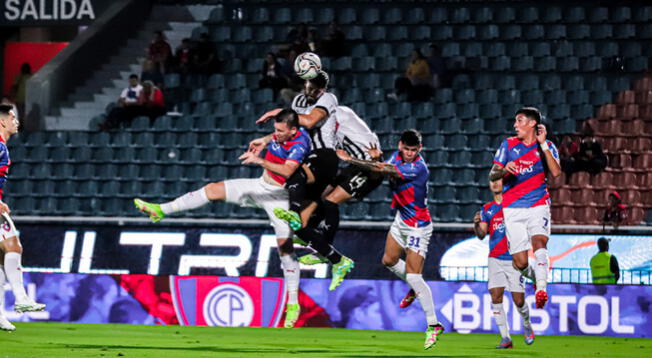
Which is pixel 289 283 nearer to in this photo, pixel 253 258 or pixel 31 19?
pixel 253 258

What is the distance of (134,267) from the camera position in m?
19.7

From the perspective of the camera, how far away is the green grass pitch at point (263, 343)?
1221 cm

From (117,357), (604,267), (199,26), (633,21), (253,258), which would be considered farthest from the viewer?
(199,26)

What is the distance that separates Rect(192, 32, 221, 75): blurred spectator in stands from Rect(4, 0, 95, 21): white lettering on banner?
Result: 3.22 metres

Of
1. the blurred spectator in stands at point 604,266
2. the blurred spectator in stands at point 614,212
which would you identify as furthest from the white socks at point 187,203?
the blurred spectator in stands at point 614,212

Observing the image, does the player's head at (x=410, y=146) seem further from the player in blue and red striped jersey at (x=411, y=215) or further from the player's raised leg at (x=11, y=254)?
the player's raised leg at (x=11, y=254)

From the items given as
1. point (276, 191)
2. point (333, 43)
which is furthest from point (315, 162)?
point (333, 43)

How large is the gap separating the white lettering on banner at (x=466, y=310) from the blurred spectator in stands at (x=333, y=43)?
27.0 ft

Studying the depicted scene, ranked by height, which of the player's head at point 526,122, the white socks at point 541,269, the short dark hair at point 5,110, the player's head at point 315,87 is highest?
the player's head at point 315,87

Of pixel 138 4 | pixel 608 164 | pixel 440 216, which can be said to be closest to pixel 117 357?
pixel 440 216

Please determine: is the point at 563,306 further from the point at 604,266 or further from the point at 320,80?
the point at 320,80

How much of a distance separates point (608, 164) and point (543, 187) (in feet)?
26.5

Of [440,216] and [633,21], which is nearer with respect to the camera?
[440,216]

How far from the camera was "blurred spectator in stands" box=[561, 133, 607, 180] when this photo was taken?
69.3ft
